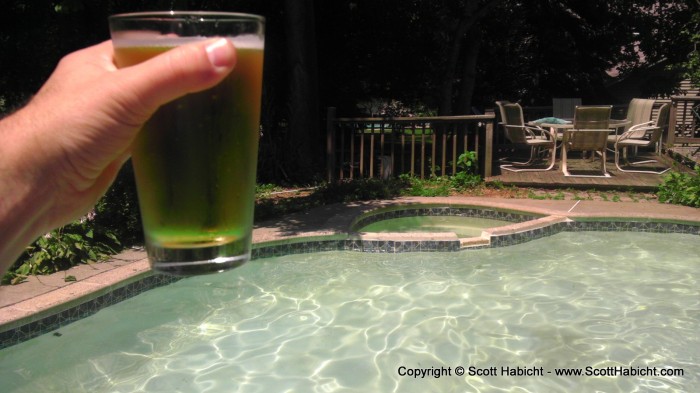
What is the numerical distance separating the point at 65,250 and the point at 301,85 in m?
6.06

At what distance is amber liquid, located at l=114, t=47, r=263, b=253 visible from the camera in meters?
0.82

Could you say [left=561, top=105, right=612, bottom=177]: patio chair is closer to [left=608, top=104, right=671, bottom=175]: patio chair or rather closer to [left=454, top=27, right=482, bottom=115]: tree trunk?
[left=608, top=104, right=671, bottom=175]: patio chair

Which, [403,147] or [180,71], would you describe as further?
[403,147]

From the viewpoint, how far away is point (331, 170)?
33.3 feet

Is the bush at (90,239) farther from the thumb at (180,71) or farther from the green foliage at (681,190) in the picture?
the green foliage at (681,190)

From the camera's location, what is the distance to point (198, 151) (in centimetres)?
84

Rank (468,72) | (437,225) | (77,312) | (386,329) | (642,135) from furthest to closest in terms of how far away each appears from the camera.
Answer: (468,72) < (642,135) < (437,225) < (386,329) < (77,312)

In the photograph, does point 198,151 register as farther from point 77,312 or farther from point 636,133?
point 636,133

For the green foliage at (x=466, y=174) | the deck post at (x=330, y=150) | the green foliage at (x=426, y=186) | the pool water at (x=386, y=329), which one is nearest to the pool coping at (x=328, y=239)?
the pool water at (x=386, y=329)

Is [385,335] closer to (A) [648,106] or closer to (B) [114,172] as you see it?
(B) [114,172]

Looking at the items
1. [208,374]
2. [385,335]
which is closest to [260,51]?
[208,374]

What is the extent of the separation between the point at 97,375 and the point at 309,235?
9.26 ft

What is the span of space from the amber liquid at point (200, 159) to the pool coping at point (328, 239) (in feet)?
12.3

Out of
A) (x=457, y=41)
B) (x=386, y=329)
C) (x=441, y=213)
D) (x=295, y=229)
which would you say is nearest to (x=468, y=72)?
(x=457, y=41)
